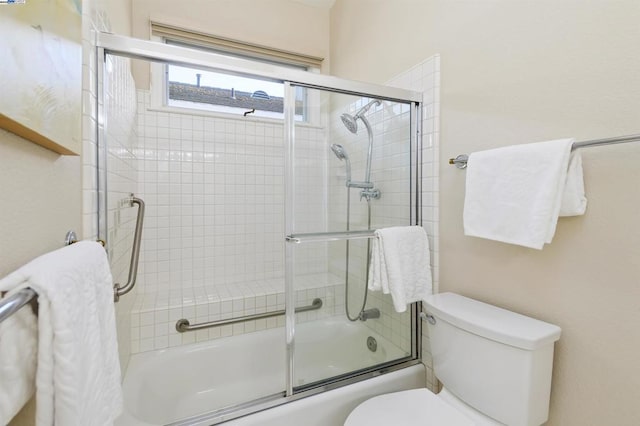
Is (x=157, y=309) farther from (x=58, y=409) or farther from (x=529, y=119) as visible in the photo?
(x=529, y=119)

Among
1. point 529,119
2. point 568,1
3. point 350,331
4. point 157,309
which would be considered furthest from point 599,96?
point 157,309

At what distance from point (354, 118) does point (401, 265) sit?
787mm

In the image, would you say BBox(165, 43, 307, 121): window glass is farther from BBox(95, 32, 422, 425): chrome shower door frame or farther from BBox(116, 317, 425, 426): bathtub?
BBox(116, 317, 425, 426): bathtub

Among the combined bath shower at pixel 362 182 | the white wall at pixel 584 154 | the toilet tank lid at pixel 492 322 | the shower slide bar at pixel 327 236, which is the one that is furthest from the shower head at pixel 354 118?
the toilet tank lid at pixel 492 322

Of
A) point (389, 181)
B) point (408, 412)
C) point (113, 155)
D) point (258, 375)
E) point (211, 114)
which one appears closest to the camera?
point (408, 412)

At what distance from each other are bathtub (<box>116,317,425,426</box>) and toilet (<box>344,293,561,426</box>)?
0.25 m

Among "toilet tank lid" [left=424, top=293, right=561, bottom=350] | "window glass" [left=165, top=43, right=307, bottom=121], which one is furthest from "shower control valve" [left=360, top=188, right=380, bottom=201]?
"window glass" [left=165, top=43, right=307, bottom=121]

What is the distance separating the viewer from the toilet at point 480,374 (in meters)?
0.90

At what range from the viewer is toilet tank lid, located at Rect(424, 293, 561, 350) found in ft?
2.94

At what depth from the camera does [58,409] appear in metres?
0.43

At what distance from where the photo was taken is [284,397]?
121 cm

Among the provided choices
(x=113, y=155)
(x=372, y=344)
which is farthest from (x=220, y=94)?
(x=372, y=344)

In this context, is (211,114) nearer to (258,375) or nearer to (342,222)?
(342,222)

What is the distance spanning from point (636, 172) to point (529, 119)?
14.0 inches
